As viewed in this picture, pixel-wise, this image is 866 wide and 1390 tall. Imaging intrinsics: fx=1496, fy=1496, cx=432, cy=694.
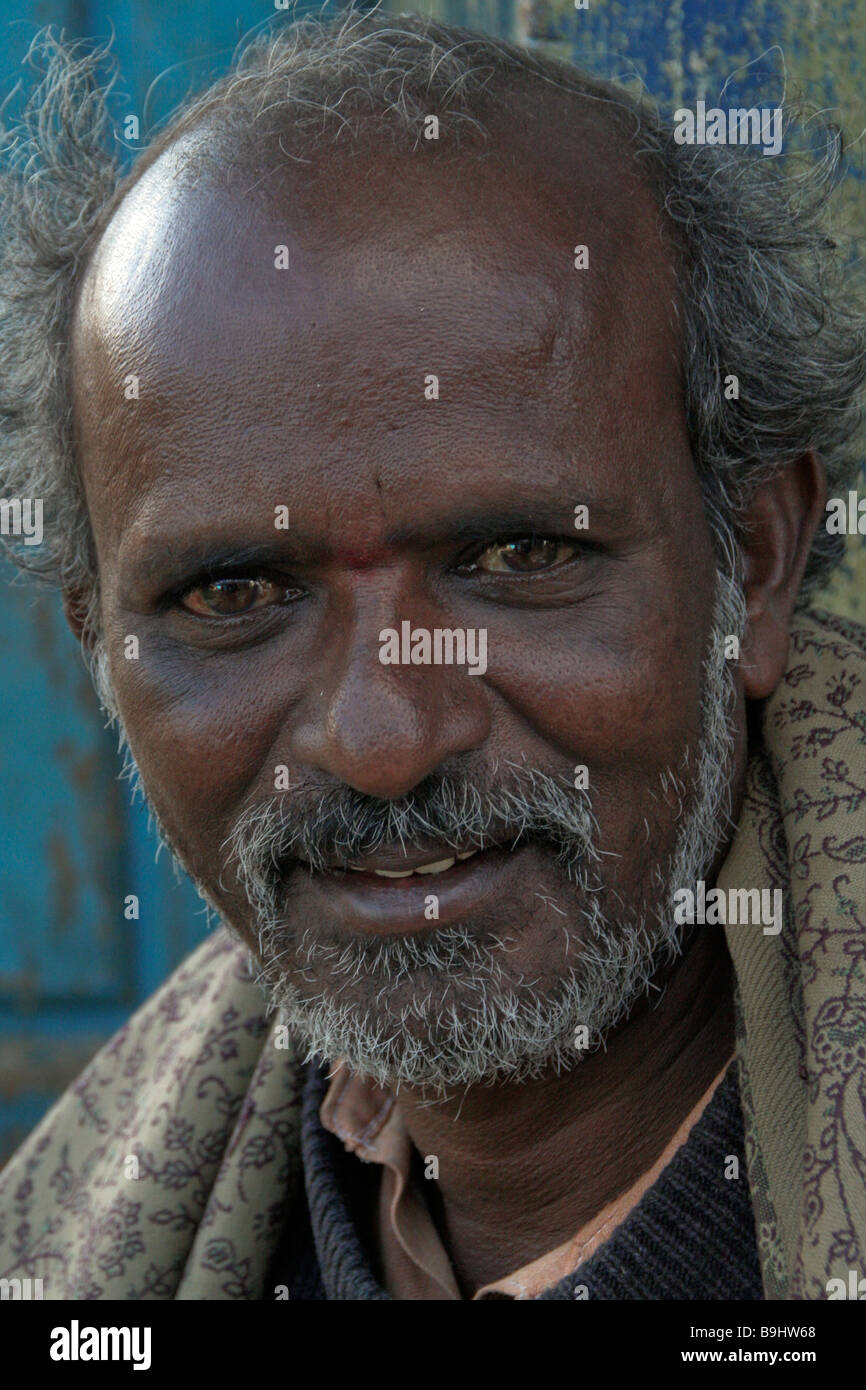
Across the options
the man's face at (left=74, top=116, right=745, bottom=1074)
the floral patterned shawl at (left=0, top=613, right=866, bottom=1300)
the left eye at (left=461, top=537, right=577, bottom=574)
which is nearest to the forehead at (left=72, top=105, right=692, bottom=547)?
the man's face at (left=74, top=116, right=745, bottom=1074)

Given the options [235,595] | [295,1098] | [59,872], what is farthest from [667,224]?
[59,872]

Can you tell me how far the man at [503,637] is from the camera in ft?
5.40

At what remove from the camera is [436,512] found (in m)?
1.64

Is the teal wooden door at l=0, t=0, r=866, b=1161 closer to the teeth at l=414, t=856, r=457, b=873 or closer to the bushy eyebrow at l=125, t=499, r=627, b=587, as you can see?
the bushy eyebrow at l=125, t=499, r=627, b=587

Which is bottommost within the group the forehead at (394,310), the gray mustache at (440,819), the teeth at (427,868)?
the teeth at (427,868)

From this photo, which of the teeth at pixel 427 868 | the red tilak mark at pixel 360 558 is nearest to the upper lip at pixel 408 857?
the teeth at pixel 427 868

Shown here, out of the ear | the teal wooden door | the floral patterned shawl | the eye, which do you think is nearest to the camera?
the floral patterned shawl

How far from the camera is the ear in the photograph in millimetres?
1905

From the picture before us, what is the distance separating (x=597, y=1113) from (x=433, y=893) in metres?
0.40

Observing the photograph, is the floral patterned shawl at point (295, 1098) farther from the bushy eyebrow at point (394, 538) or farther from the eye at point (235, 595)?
the eye at point (235, 595)

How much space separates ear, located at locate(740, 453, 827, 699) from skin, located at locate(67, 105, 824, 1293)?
3 cm

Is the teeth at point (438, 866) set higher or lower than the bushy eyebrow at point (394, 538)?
lower

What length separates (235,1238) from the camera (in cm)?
212
